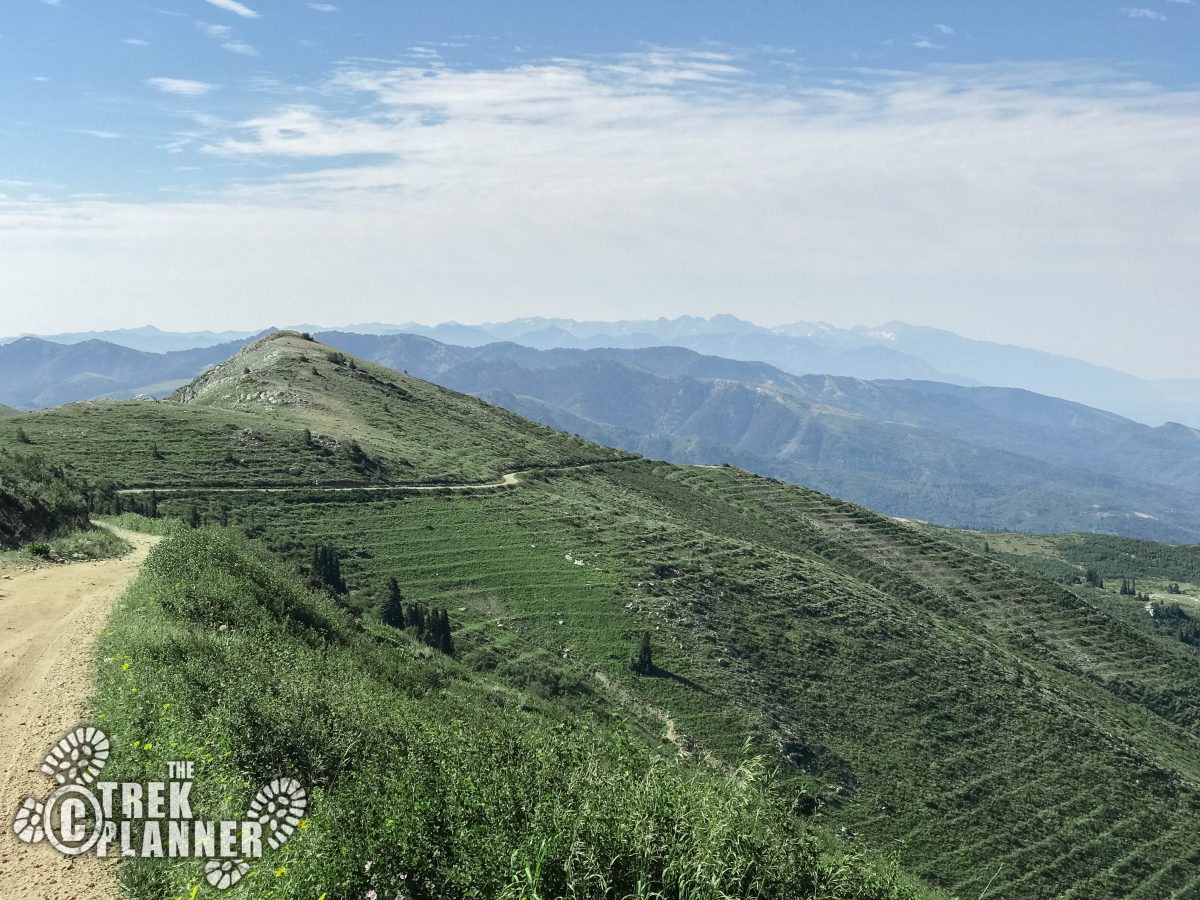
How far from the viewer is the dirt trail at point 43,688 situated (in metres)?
14.3

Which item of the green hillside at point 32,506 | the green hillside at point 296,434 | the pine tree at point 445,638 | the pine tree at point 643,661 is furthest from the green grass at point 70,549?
the green hillside at point 296,434

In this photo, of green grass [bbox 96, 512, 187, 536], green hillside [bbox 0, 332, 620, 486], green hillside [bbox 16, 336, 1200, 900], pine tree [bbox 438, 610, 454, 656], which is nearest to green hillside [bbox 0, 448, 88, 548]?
green grass [bbox 96, 512, 187, 536]

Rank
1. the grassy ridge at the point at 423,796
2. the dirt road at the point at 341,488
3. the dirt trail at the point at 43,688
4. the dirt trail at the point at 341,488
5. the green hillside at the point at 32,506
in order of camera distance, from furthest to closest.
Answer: the dirt trail at the point at 341,488
the dirt road at the point at 341,488
the green hillside at the point at 32,506
the dirt trail at the point at 43,688
the grassy ridge at the point at 423,796

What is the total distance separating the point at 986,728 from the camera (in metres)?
85.2

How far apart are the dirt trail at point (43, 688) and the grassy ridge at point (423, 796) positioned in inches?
34.2

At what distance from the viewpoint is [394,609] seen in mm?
72500

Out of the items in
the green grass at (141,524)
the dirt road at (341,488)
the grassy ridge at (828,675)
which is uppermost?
the green grass at (141,524)

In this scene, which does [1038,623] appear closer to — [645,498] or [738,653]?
[645,498]

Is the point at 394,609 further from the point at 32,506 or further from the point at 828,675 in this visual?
the point at 828,675

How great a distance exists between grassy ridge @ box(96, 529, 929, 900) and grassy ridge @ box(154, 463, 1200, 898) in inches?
1790

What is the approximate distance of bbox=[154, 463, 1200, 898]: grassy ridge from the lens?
224 ft

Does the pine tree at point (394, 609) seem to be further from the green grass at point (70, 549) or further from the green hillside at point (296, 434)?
the green hillside at point (296, 434)

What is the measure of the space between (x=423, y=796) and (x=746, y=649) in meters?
74.1

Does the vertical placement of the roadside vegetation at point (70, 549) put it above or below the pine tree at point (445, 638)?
above
